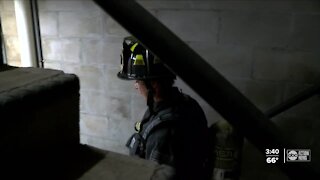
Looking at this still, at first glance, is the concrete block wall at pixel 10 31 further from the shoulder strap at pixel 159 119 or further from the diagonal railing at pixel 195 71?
the diagonal railing at pixel 195 71

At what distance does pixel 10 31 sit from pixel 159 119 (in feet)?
5.88

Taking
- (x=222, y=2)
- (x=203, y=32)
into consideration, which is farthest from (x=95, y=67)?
(x=222, y=2)

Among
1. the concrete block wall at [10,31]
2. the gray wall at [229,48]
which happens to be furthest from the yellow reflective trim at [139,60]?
the concrete block wall at [10,31]

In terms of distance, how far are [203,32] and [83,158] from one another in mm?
1366

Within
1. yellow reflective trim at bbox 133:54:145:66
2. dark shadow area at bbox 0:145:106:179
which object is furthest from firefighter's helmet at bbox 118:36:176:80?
dark shadow area at bbox 0:145:106:179

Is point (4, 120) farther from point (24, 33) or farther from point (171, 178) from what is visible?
point (24, 33)

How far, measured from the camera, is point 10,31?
2404 mm

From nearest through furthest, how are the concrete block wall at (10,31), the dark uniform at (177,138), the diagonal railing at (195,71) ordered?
the diagonal railing at (195,71)
the dark uniform at (177,138)
the concrete block wall at (10,31)

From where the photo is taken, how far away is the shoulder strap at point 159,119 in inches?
53.1

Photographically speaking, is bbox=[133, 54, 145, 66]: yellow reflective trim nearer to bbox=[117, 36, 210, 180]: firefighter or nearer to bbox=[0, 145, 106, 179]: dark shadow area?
bbox=[117, 36, 210, 180]: firefighter

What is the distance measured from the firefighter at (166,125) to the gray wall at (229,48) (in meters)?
0.45

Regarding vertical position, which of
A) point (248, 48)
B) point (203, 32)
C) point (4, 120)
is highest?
point (203, 32)

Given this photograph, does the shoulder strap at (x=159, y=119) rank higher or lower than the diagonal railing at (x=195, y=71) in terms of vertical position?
lower

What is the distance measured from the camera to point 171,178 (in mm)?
671
